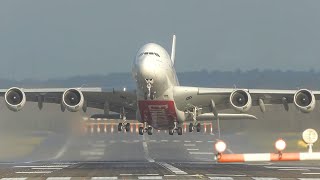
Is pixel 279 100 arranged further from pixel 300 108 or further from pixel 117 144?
pixel 117 144

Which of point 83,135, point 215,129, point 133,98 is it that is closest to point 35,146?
point 83,135

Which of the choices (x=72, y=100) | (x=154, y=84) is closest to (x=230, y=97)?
(x=154, y=84)

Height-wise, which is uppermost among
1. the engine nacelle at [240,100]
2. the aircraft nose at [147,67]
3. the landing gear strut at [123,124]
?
the aircraft nose at [147,67]

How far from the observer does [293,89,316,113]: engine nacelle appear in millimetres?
44062

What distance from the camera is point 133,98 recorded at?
4472 cm

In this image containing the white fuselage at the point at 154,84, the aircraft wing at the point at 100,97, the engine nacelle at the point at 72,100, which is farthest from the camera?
the aircraft wing at the point at 100,97

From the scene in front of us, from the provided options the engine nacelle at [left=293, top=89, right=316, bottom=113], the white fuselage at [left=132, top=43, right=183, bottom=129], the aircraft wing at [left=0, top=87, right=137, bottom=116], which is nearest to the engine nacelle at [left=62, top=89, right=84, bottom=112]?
the aircraft wing at [left=0, top=87, right=137, bottom=116]

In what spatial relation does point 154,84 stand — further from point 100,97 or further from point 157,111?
point 100,97

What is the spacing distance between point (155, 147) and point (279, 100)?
2994 centimetres

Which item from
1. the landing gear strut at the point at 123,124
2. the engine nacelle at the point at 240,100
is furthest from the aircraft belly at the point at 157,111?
the engine nacelle at the point at 240,100

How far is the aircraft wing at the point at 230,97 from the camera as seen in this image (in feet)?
145

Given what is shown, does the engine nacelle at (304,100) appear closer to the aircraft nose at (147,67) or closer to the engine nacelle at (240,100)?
the engine nacelle at (240,100)

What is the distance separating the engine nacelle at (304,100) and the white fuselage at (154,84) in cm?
863

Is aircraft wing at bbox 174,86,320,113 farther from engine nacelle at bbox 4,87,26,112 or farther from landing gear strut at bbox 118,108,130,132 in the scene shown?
engine nacelle at bbox 4,87,26,112
